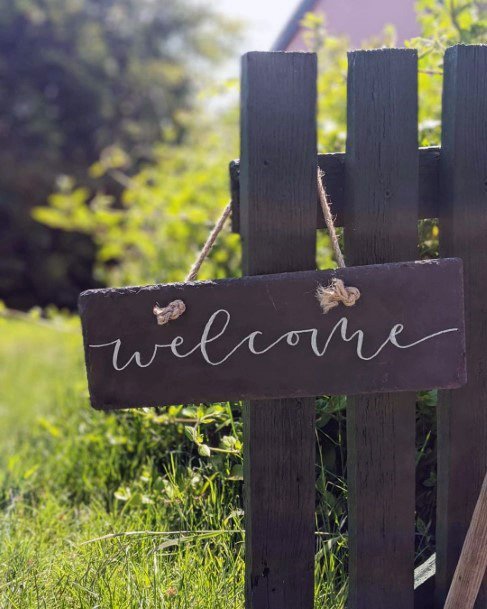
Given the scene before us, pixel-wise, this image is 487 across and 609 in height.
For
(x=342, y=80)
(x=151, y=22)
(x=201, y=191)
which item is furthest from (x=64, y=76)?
(x=342, y=80)

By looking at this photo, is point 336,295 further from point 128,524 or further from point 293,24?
point 293,24

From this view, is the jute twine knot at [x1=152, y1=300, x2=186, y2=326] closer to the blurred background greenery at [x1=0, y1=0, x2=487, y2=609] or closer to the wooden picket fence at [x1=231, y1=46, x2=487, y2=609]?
the wooden picket fence at [x1=231, y1=46, x2=487, y2=609]

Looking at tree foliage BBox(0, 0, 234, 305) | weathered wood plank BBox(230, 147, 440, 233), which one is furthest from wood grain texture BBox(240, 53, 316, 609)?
tree foliage BBox(0, 0, 234, 305)

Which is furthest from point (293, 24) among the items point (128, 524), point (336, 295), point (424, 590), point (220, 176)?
point (424, 590)

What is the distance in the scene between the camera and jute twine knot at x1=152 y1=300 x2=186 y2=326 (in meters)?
1.50

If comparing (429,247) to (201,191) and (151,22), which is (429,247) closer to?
(201,191)

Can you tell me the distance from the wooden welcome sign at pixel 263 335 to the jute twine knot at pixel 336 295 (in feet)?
0.05

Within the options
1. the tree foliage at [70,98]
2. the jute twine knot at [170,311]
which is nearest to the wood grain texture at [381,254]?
the jute twine knot at [170,311]

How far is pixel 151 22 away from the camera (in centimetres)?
1586

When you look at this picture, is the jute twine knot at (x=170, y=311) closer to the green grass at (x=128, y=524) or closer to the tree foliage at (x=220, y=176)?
the green grass at (x=128, y=524)

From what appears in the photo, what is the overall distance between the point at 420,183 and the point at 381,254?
206mm

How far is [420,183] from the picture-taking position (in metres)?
1.70

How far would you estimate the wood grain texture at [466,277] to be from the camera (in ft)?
5.41

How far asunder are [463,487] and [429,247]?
0.88 m
